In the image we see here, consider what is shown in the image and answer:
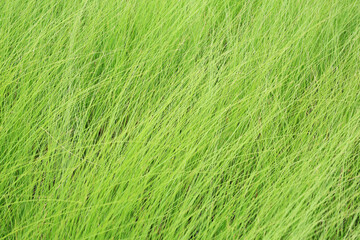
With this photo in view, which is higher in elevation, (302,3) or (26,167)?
(302,3)

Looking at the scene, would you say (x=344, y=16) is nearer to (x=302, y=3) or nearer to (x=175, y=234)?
(x=302, y=3)

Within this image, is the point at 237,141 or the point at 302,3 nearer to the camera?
the point at 237,141

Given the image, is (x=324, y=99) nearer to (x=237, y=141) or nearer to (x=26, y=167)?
(x=237, y=141)

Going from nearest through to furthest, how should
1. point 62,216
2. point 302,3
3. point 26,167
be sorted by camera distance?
point 62,216
point 26,167
point 302,3

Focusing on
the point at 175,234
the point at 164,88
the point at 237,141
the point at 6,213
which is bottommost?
the point at 175,234

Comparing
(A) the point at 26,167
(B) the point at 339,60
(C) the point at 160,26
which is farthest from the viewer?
(C) the point at 160,26

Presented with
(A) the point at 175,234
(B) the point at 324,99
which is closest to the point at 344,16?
(B) the point at 324,99

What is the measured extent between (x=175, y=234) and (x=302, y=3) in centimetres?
124

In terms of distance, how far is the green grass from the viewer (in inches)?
43.4

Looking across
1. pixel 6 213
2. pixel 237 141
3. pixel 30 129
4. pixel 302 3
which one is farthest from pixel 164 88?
pixel 302 3

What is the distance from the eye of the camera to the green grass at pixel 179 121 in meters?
1.10

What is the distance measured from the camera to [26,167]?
1.24 meters

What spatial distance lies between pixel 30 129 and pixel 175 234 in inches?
24.4

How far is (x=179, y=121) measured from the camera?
1317 mm
